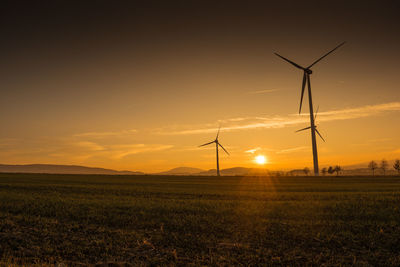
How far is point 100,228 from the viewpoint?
55.0 ft

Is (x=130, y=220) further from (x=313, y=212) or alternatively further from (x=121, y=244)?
(x=313, y=212)

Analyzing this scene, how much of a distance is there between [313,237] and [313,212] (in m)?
6.65

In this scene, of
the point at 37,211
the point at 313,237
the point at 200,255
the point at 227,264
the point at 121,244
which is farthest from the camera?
the point at 37,211

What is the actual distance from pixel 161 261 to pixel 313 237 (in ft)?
27.7

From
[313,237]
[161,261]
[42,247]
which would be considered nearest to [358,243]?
[313,237]

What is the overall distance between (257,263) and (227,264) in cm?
132

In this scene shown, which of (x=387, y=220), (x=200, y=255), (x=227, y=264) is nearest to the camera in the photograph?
(x=227, y=264)

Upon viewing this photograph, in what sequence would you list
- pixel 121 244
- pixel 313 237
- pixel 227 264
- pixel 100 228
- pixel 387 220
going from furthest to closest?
pixel 387 220 < pixel 100 228 < pixel 313 237 < pixel 121 244 < pixel 227 264

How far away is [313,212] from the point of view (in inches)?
838

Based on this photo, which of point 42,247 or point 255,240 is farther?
point 255,240

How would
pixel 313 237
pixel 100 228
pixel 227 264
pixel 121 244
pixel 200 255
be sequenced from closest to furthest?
1. pixel 227 264
2. pixel 200 255
3. pixel 121 244
4. pixel 313 237
5. pixel 100 228

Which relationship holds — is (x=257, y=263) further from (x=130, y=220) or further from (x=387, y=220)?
(x=387, y=220)

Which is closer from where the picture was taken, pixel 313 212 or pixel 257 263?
pixel 257 263

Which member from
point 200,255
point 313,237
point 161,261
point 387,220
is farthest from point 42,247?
point 387,220
